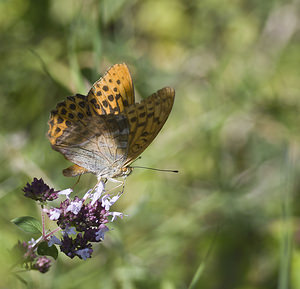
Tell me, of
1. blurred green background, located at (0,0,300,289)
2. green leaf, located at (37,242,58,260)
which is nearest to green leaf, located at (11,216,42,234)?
green leaf, located at (37,242,58,260)

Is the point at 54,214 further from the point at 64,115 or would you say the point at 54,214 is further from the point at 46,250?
the point at 64,115

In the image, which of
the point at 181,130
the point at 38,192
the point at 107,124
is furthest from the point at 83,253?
the point at 181,130

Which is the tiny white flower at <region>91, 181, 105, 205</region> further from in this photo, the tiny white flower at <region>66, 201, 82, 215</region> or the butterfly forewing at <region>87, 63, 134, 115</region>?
the butterfly forewing at <region>87, 63, 134, 115</region>

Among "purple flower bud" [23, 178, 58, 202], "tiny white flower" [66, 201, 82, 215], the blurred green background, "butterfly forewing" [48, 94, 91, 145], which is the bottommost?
the blurred green background

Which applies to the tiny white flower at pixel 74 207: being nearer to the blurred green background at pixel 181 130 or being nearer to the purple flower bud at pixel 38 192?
the purple flower bud at pixel 38 192

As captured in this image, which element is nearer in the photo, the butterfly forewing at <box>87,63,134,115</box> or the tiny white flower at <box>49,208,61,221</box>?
the tiny white flower at <box>49,208,61,221</box>

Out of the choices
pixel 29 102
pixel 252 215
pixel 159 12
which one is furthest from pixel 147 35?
pixel 252 215

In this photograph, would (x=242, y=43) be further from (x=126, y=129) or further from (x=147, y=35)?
(x=126, y=129)
